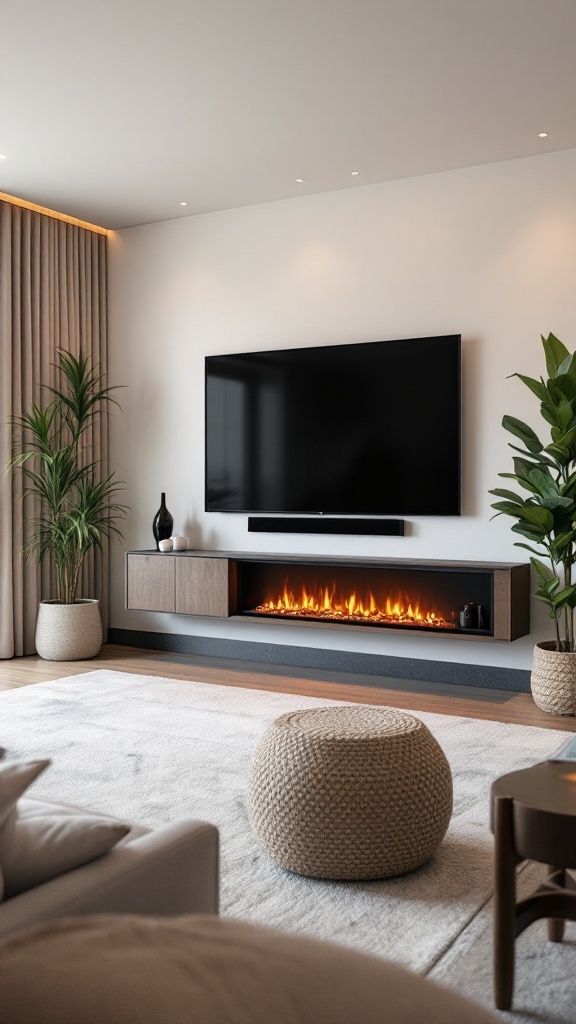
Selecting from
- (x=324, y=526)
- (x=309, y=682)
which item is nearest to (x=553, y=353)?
(x=324, y=526)

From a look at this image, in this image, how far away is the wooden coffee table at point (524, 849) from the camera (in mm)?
1719

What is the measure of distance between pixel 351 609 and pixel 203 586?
926mm

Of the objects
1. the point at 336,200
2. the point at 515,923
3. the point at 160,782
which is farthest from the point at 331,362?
the point at 515,923

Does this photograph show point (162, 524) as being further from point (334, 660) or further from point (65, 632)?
point (334, 660)

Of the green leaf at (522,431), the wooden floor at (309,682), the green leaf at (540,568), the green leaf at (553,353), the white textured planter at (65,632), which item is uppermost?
the green leaf at (553,353)

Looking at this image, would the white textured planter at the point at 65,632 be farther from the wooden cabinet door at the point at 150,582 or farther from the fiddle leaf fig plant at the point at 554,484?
the fiddle leaf fig plant at the point at 554,484

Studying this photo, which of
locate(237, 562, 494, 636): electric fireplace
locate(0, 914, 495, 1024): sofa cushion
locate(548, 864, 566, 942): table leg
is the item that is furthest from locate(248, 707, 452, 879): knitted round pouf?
locate(237, 562, 494, 636): electric fireplace

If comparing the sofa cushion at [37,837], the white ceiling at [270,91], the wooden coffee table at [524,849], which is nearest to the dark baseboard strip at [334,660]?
the white ceiling at [270,91]

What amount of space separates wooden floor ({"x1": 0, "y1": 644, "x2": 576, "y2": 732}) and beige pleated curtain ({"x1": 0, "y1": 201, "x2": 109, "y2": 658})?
446mm

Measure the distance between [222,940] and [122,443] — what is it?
609 cm

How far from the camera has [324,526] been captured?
557 centimetres

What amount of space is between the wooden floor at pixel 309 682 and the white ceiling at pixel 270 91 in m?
2.90

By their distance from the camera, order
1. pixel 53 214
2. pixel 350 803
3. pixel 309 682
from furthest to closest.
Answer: pixel 53 214, pixel 309 682, pixel 350 803

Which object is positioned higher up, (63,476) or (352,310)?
(352,310)
